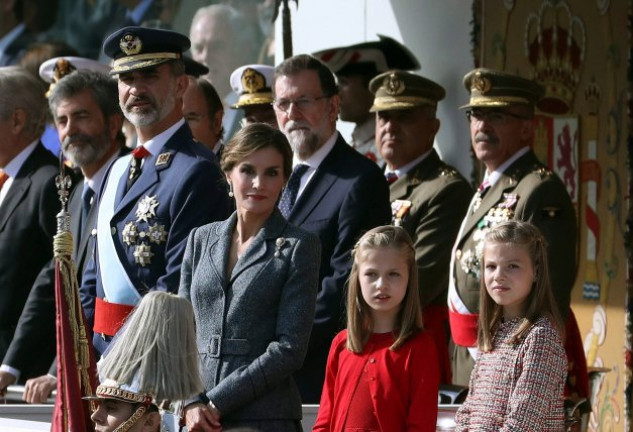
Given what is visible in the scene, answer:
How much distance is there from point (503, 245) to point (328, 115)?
5.41ft

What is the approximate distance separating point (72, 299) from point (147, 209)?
120 centimetres

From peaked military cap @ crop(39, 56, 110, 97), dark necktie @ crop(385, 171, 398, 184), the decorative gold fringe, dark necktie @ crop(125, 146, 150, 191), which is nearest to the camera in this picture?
the decorative gold fringe

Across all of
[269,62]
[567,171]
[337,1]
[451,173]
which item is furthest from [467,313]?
[269,62]

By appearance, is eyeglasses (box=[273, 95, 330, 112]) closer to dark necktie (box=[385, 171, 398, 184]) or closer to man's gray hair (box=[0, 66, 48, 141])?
dark necktie (box=[385, 171, 398, 184])

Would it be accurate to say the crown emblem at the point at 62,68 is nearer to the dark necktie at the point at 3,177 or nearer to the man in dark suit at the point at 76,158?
the dark necktie at the point at 3,177

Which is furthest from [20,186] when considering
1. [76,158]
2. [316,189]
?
[316,189]

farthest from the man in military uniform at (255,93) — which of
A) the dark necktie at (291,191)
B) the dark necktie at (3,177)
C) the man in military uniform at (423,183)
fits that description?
the dark necktie at (291,191)

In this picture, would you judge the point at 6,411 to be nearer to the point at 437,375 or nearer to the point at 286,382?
the point at 286,382

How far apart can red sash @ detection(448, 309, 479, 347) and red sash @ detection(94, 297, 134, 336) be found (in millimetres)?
1604

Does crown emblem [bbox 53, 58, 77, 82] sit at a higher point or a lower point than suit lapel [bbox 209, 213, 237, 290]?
higher

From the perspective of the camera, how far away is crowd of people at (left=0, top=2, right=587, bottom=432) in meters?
5.65

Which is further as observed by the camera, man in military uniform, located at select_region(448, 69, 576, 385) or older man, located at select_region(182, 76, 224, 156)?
older man, located at select_region(182, 76, 224, 156)

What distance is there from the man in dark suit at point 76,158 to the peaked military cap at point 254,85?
3.15 ft

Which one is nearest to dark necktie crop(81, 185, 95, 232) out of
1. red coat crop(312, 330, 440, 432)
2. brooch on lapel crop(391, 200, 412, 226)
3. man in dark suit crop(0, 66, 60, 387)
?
man in dark suit crop(0, 66, 60, 387)
